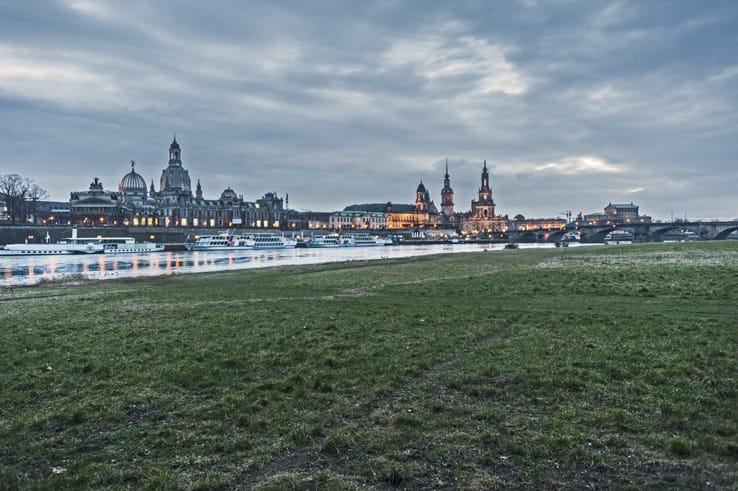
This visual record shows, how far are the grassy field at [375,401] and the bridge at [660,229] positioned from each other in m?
149

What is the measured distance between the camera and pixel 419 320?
49.0 feet

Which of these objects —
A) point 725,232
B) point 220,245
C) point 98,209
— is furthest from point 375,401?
point 98,209

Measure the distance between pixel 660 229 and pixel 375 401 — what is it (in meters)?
167

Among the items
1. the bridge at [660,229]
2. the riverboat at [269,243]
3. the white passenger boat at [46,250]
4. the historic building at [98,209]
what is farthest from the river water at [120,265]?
the bridge at [660,229]

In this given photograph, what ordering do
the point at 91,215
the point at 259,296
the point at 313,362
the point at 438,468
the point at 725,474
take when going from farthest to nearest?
the point at 91,215, the point at 259,296, the point at 313,362, the point at 438,468, the point at 725,474

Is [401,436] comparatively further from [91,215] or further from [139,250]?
[91,215]

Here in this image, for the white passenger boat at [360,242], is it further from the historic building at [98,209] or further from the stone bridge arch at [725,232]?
the stone bridge arch at [725,232]

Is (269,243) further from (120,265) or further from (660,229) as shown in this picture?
(660,229)

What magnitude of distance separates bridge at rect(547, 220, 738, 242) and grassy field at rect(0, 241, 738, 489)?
14886cm

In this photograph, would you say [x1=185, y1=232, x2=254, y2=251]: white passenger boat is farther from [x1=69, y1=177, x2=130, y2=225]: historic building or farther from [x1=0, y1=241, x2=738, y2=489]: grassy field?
[x1=0, y1=241, x2=738, y2=489]: grassy field

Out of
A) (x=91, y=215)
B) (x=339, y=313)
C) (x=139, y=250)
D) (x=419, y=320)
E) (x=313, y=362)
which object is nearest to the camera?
(x=313, y=362)

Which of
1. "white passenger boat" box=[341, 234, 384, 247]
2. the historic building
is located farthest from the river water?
the historic building

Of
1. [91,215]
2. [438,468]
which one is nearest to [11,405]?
[438,468]

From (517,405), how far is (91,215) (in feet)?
637
